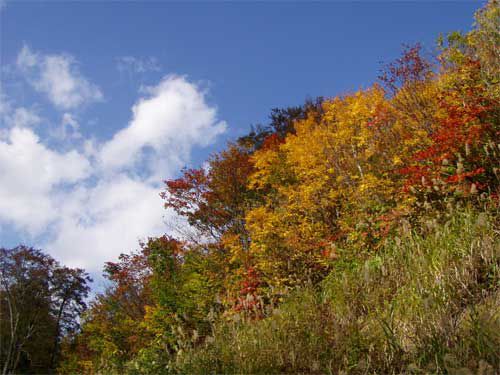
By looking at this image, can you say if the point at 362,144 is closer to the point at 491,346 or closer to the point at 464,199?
the point at 464,199

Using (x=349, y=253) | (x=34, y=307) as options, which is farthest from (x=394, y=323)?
(x=34, y=307)

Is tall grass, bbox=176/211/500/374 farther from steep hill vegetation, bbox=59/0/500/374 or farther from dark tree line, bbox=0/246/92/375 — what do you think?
dark tree line, bbox=0/246/92/375

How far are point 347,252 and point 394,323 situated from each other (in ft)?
14.6

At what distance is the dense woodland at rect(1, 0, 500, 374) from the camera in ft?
14.2

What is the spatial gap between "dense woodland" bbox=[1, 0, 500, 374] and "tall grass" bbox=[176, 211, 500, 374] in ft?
0.07

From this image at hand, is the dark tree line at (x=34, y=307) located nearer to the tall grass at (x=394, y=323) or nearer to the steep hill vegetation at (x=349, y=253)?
the steep hill vegetation at (x=349, y=253)

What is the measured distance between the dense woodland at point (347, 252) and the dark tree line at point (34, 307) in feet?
7.58

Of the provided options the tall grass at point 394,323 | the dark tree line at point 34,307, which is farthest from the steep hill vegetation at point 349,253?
the dark tree line at point 34,307

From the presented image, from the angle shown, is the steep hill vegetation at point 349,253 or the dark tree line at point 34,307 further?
the dark tree line at point 34,307

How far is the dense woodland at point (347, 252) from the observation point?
4336 millimetres

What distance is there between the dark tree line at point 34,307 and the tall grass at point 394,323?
104ft

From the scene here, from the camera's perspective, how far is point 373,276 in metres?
5.66

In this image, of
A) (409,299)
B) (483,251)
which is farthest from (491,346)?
(483,251)

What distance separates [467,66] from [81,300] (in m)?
37.1
